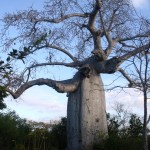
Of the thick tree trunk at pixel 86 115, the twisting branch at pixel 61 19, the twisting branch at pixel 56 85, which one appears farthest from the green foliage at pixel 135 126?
the twisting branch at pixel 61 19

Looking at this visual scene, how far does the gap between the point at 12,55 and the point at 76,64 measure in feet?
33.1

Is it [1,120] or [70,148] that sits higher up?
[1,120]

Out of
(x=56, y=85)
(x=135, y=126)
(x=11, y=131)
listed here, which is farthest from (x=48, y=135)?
(x=135, y=126)

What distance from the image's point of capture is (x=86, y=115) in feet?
38.8

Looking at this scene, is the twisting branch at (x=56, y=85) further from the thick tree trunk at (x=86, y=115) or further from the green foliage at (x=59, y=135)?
the green foliage at (x=59, y=135)

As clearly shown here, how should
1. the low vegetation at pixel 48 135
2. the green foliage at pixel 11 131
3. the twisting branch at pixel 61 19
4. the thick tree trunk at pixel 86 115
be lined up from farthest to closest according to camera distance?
the twisting branch at pixel 61 19, the green foliage at pixel 11 131, the thick tree trunk at pixel 86 115, the low vegetation at pixel 48 135

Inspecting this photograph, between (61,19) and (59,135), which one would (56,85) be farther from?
(59,135)

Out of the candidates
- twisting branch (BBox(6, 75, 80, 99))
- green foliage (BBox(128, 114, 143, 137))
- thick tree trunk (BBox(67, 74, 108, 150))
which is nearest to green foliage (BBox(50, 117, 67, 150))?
thick tree trunk (BBox(67, 74, 108, 150))

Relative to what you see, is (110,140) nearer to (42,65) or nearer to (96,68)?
(96,68)

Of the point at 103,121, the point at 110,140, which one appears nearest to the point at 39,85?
the point at 103,121

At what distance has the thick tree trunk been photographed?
459 inches

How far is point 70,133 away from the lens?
39.3ft

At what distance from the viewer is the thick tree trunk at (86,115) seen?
459 inches

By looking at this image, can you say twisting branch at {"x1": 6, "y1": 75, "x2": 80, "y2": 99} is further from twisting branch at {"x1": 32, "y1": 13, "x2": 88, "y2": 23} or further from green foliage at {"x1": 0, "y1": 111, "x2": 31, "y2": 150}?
twisting branch at {"x1": 32, "y1": 13, "x2": 88, "y2": 23}
